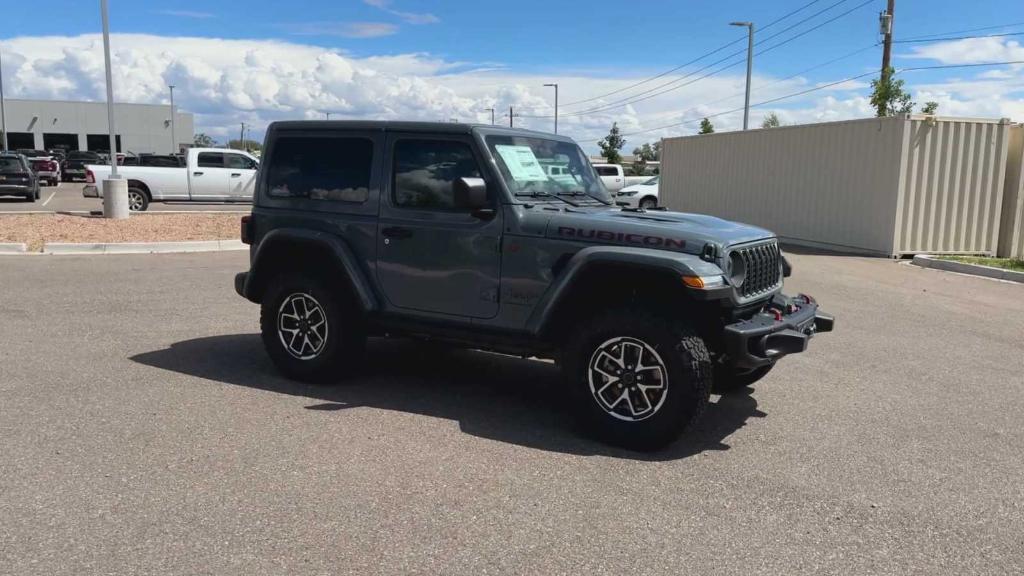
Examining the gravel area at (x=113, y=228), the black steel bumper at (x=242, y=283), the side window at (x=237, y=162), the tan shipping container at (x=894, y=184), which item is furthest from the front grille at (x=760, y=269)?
the side window at (x=237, y=162)

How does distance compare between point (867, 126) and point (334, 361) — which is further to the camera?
point (867, 126)

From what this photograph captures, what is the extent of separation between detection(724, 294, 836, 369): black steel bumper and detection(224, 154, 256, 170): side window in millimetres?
19883

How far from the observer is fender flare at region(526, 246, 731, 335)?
446 cm

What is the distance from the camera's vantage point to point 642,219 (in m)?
5.12

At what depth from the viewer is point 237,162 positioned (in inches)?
886

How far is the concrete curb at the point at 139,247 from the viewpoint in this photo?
13.3 m

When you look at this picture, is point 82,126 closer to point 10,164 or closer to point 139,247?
point 10,164

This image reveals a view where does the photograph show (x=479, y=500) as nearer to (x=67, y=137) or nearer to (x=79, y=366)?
(x=79, y=366)

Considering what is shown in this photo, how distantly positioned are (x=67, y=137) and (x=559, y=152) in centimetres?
8128

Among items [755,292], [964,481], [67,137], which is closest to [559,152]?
[755,292]

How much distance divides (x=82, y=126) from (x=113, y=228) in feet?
223

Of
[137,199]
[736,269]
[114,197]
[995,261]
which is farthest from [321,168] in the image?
[137,199]

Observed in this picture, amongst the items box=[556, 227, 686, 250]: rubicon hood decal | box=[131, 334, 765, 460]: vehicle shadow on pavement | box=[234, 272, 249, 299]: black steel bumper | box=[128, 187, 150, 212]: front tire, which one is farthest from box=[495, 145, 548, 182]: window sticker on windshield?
box=[128, 187, 150, 212]: front tire

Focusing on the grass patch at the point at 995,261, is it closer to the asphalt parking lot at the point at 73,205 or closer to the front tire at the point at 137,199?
the asphalt parking lot at the point at 73,205
